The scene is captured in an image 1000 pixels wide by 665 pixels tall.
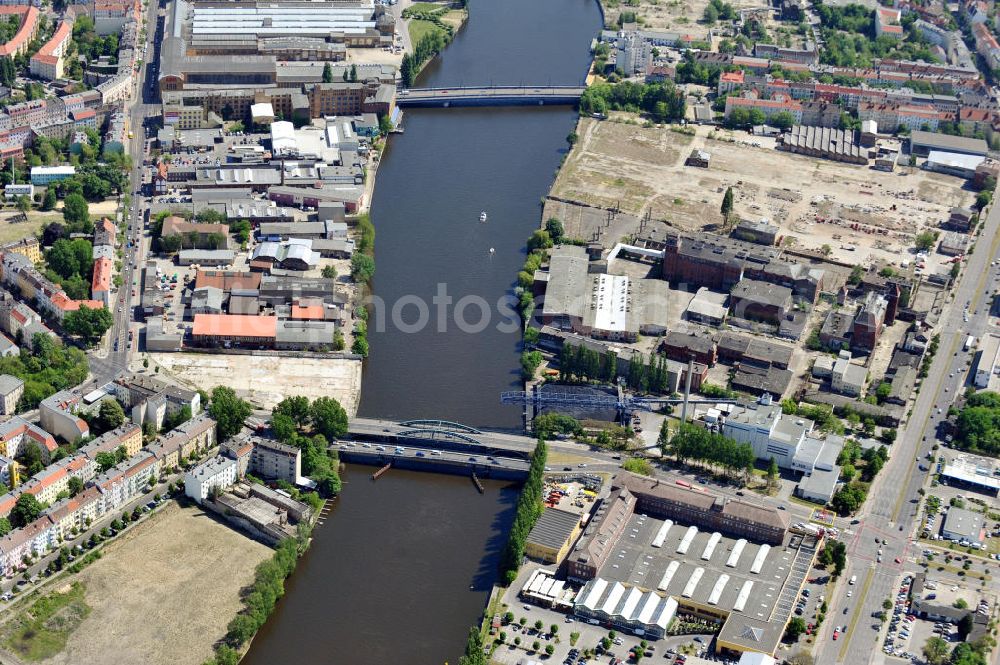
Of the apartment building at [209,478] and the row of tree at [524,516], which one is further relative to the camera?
the apartment building at [209,478]

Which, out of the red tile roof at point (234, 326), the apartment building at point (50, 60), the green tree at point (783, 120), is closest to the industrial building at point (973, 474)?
the red tile roof at point (234, 326)

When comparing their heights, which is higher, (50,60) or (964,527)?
(50,60)

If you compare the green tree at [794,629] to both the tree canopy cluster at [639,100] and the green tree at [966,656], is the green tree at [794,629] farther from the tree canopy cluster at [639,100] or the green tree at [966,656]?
the tree canopy cluster at [639,100]

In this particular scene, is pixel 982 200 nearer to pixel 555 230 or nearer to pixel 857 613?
pixel 555 230

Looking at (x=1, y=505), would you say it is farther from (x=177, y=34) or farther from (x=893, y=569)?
(x=177, y=34)

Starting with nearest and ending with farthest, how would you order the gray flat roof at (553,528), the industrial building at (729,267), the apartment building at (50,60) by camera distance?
1. the gray flat roof at (553,528)
2. the industrial building at (729,267)
3. the apartment building at (50,60)

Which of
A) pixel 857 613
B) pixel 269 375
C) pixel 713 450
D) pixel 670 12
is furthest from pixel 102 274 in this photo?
pixel 670 12
